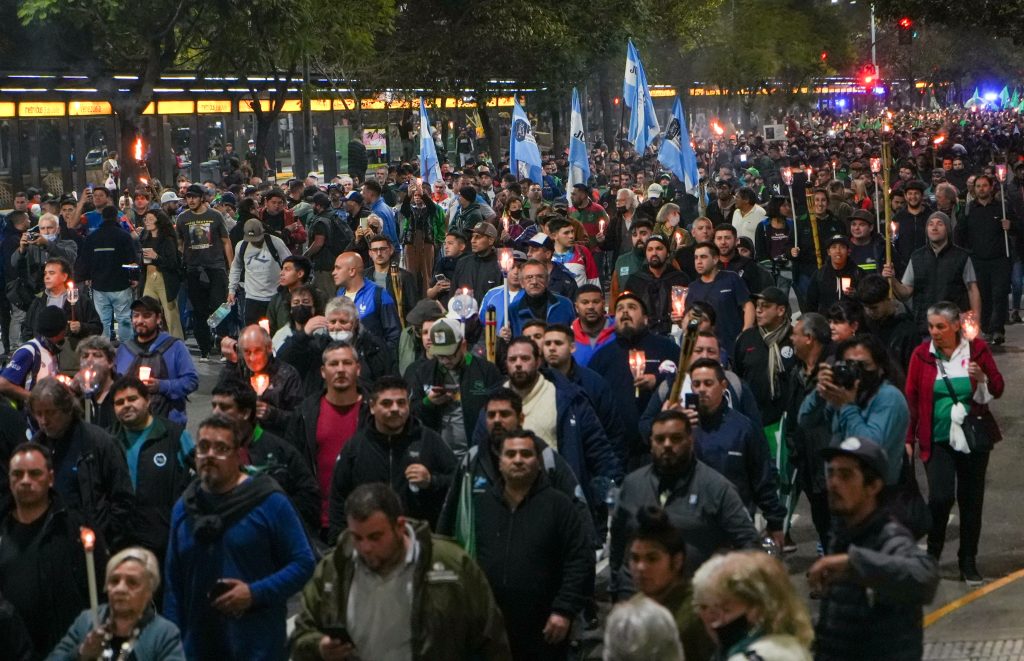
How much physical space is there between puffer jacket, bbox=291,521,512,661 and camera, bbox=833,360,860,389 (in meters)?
2.90

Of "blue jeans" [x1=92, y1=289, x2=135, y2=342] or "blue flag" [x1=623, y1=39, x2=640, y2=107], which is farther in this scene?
"blue flag" [x1=623, y1=39, x2=640, y2=107]

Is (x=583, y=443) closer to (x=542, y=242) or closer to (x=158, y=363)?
(x=158, y=363)

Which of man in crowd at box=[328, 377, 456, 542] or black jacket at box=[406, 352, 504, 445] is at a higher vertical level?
black jacket at box=[406, 352, 504, 445]

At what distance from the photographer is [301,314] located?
11625 mm

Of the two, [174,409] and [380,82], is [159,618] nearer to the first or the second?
[174,409]

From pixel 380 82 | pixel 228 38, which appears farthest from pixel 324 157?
pixel 228 38

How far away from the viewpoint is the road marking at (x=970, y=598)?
920cm

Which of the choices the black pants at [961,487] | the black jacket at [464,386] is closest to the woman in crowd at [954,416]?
the black pants at [961,487]

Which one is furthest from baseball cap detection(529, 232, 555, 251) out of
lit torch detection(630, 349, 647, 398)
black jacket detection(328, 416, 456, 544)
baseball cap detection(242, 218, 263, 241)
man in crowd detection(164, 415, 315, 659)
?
man in crowd detection(164, 415, 315, 659)

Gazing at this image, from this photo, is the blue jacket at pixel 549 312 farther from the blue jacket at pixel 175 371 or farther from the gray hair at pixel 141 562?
the gray hair at pixel 141 562

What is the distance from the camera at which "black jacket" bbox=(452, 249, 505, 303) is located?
14047 mm

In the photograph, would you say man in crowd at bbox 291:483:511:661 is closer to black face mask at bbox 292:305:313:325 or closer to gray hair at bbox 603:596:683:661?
gray hair at bbox 603:596:683:661

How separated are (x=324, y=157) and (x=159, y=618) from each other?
137ft

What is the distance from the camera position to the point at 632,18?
143ft
